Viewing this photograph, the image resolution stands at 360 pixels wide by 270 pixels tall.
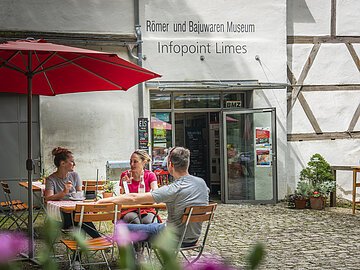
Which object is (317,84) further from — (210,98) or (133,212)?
(133,212)

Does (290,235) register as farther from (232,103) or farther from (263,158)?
(232,103)

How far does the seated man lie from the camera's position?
505 centimetres

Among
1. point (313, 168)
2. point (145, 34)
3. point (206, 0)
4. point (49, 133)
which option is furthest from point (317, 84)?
point (49, 133)

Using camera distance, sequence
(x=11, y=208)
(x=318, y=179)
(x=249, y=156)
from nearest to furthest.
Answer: (x=11, y=208) → (x=318, y=179) → (x=249, y=156)

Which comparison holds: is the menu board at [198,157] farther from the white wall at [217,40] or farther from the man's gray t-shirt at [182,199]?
the man's gray t-shirt at [182,199]

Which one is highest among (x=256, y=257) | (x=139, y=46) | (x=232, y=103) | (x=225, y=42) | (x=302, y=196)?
(x=225, y=42)

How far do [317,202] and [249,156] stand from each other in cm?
158

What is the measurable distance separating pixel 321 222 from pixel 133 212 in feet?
14.1

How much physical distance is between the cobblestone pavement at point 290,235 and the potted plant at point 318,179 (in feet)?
0.83

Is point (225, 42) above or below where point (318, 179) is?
above

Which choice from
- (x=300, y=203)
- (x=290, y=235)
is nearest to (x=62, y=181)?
(x=290, y=235)

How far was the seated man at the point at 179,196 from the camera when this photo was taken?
5.05 metres

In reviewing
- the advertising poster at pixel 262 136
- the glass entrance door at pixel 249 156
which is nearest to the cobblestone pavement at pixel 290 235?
the glass entrance door at pixel 249 156

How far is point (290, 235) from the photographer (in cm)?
845
